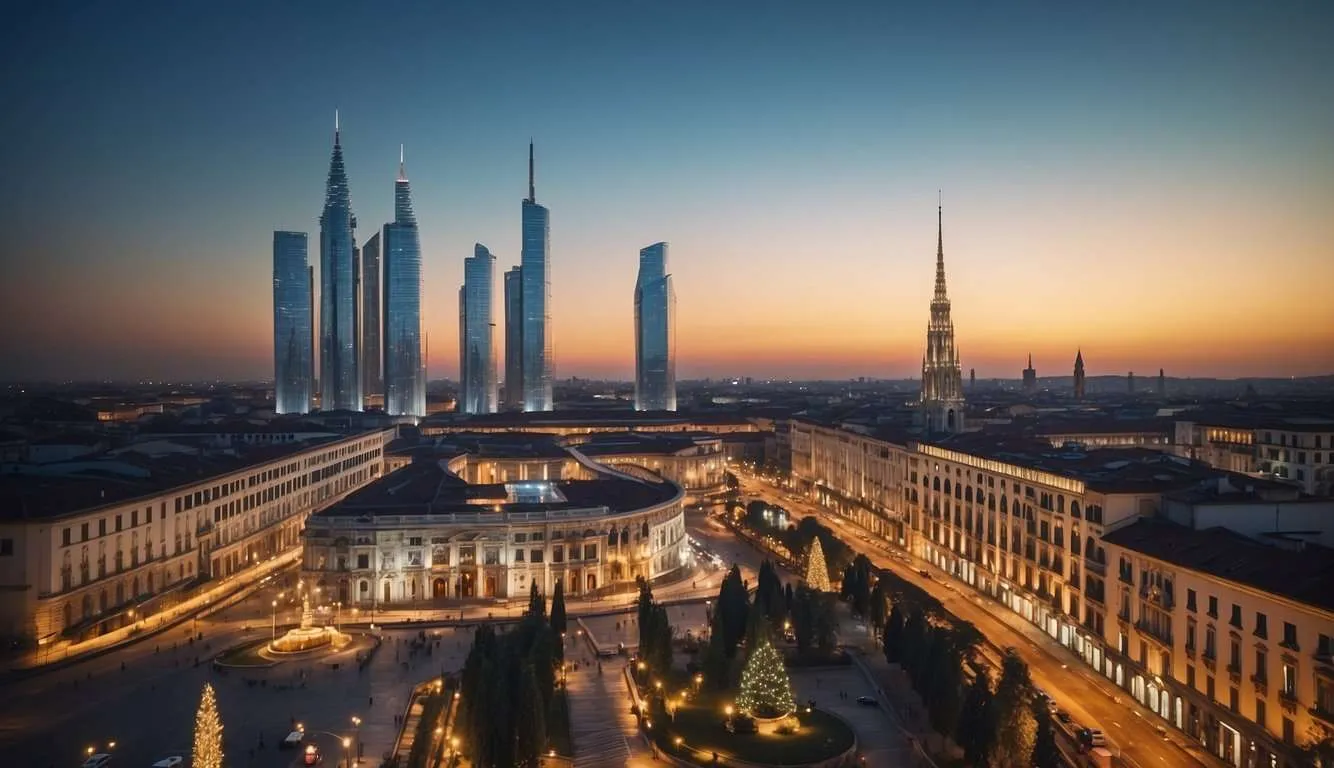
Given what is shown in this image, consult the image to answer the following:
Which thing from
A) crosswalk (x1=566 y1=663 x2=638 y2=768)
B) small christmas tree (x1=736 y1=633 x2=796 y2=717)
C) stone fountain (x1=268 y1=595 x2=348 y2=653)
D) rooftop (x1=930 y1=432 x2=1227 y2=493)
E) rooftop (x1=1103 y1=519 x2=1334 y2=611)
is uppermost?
rooftop (x1=930 y1=432 x2=1227 y2=493)

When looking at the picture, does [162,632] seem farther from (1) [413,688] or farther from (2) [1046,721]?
(2) [1046,721]

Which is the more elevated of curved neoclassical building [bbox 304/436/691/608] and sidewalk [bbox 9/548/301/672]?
curved neoclassical building [bbox 304/436/691/608]

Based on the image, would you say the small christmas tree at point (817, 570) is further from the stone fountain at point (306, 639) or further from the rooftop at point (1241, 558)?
the stone fountain at point (306, 639)

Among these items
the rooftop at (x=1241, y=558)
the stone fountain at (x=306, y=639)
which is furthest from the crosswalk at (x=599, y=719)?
the rooftop at (x=1241, y=558)

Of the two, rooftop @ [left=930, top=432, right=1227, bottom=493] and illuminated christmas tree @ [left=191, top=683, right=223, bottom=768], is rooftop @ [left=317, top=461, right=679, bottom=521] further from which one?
illuminated christmas tree @ [left=191, top=683, right=223, bottom=768]

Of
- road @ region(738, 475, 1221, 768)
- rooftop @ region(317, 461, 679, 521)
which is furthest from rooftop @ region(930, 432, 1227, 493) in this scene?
rooftop @ region(317, 461, 679, 521)

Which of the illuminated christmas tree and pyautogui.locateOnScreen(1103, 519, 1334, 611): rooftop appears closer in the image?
the illuminated christmas tree

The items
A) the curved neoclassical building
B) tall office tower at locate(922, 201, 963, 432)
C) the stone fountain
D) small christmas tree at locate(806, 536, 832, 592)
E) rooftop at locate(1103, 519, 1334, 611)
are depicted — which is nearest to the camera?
rooftop at locate(1103, 519, 1334, 611)
